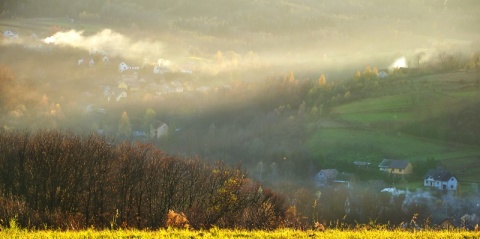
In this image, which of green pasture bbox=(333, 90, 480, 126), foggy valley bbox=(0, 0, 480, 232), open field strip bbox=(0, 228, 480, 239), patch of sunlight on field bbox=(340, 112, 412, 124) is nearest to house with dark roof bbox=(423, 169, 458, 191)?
foggy valley bbox=(0, 0, 480, 232)

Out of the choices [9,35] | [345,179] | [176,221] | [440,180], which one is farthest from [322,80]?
[176,221]

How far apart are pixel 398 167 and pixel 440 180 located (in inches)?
268

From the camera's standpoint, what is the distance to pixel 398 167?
72.1 m

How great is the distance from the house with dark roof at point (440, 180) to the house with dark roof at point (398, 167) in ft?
9.03

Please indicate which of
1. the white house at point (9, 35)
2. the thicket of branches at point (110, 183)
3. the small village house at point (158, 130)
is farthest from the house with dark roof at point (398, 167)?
the white house at point (9, 35)

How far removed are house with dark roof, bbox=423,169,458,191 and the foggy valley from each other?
0.21 m

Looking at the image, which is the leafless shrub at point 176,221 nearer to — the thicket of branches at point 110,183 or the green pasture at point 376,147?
the thicket of branches at point 110,183

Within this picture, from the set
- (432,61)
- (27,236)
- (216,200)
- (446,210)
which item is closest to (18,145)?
(216,200)

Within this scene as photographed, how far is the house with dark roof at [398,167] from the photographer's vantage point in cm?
7169

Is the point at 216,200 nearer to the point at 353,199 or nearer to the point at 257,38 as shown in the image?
the point at 353,199

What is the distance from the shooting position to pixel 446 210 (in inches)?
2274

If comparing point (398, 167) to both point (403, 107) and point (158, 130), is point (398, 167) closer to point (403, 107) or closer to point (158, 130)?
point (403, 107)

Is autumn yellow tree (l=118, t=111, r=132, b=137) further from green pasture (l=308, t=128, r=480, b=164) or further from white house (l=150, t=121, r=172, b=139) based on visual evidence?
green pasture (l=308, t=128, r=480, b=164)

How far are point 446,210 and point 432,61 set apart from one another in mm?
55908
